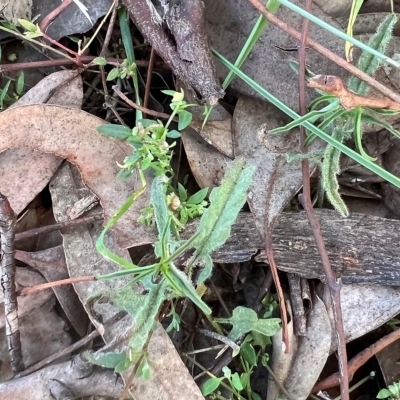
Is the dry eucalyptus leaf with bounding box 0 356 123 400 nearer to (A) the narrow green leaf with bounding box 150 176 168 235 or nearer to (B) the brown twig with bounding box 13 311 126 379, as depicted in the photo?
(B) the brown twig with bounding box 13 311 126 379

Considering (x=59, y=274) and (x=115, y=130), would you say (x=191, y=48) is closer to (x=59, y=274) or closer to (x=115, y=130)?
(x=115, y=130)

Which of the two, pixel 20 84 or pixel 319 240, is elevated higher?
pixel 20 84

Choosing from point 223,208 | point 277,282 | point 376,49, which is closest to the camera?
point 223,208

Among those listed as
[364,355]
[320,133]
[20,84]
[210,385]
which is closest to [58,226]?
[20,84]

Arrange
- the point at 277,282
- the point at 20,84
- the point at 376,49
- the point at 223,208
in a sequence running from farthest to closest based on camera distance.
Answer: the point at 20,84
the point at 277,282
the point at 376,49
the point at 223,208

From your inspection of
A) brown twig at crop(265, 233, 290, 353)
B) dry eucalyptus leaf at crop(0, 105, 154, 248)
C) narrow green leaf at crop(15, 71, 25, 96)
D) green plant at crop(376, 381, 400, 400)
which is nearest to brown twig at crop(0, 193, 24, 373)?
dry eucalyptus leaf at crop(0, 105, 154, 248)

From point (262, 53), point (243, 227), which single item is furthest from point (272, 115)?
point (243, 227)

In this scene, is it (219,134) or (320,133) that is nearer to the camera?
(320,133)
